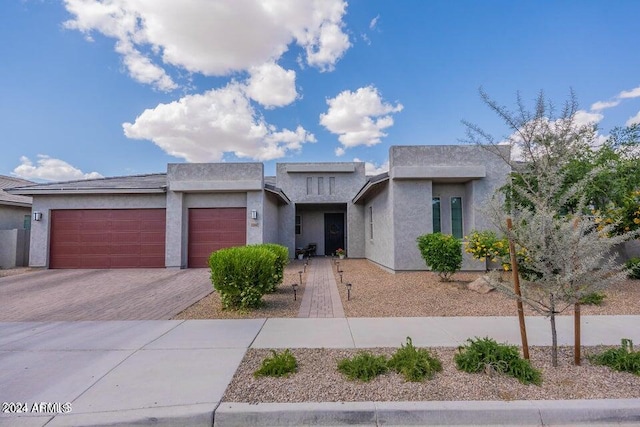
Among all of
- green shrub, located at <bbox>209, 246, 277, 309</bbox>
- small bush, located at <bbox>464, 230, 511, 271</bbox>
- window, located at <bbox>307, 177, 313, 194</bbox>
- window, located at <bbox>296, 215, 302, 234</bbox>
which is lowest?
green shrub, located at <bbox>209, 246, 277, 309</bbox>

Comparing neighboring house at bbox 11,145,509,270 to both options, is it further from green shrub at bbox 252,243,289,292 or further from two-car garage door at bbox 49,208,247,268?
green shrub at bbox 252,243,289,292

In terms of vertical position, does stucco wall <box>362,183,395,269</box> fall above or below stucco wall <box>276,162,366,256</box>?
below

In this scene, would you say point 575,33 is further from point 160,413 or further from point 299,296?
point 160,413

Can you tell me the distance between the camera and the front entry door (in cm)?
1991

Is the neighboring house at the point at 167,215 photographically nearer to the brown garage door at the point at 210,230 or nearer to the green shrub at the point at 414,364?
the brown garage door at the point at 210,230

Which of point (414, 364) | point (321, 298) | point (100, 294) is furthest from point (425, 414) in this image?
point (100, 294)

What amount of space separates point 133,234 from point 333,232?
1144 cm

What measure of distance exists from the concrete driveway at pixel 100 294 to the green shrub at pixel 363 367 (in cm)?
422

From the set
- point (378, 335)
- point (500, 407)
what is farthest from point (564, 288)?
point (378, 335)

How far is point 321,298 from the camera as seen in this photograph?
7.52 meters

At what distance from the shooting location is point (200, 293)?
8109 mm

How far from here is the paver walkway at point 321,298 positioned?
6160 millimetres

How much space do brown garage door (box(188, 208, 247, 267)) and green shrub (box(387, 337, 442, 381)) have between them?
10.4 metres

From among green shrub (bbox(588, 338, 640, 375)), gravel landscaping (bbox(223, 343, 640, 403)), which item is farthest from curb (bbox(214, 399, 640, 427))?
green shrub (bbox(588, 338, 640, 375))
